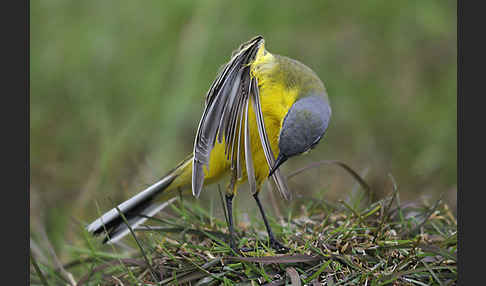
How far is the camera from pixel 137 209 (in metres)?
3.62

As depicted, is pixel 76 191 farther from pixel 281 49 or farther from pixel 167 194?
pixel 281 49

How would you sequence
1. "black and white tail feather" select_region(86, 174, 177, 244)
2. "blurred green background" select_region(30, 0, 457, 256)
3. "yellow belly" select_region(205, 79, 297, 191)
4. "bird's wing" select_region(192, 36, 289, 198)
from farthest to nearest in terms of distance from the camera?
"blurred green background" select_region(30, 0, 457, 256)
"black and white tail feather" select_region(86, 174, 177, 244)
"yellow belly" select_region(205, 79, 297, 191)
"bird's wing" select_region(192, 36, 289, 198)

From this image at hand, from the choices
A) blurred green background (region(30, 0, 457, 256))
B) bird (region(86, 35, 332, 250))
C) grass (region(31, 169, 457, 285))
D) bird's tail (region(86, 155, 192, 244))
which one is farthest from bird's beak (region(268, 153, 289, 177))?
blurred green background (region(30, 0, 457, 256))

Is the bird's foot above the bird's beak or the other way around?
the other way around

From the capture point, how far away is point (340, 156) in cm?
644

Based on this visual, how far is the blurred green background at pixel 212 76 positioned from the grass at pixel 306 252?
2.36 meters

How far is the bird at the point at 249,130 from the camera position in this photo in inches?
121

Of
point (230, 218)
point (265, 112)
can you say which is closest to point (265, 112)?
point (265, 112)

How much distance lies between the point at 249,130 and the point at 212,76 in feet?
11.1

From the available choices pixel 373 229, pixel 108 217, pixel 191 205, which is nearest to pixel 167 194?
pixel 191 205

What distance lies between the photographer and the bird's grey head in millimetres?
2990

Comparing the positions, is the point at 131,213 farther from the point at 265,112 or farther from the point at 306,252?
the point at 306,252

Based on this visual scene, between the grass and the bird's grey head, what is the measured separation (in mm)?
380

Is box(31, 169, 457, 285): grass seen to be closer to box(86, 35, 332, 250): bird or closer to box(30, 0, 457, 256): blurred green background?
box(86, 35, 332, 250): bird
